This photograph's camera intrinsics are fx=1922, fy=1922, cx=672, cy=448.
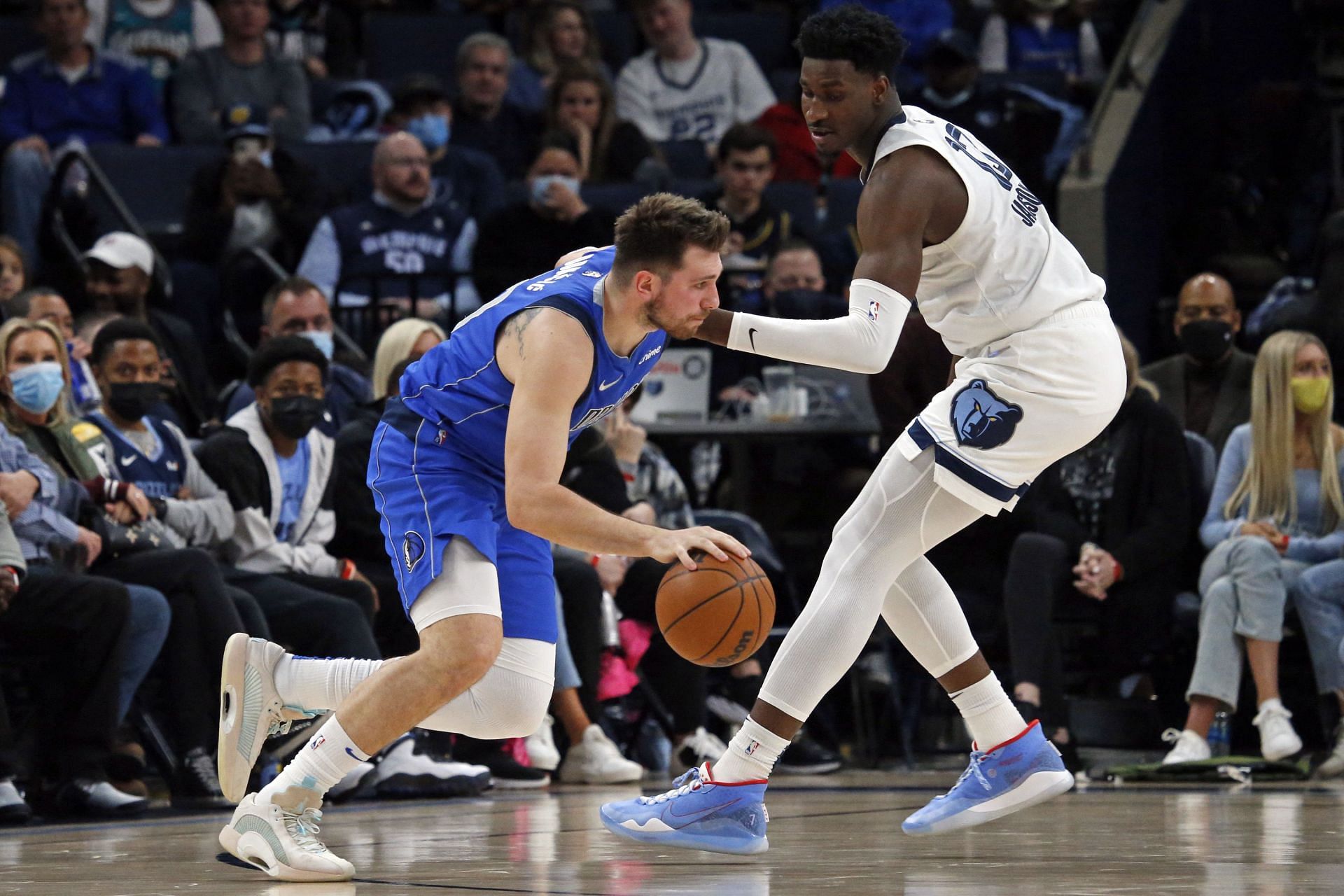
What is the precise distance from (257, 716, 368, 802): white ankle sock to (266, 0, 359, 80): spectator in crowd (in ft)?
25.7

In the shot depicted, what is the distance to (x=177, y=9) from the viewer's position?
38.8ft

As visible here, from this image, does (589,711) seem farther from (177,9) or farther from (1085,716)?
(177,9)

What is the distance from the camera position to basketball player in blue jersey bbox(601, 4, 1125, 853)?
14.3 ft

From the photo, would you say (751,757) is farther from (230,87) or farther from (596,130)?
(230,87)

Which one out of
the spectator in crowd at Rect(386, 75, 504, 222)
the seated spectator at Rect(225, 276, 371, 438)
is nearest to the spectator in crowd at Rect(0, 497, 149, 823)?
the seated spectator at Rect(225, 276, 371, 438)

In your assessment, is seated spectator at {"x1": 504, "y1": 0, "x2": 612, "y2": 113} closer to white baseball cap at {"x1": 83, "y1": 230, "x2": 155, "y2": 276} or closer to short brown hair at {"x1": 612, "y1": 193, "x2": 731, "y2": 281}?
white baseball cap at {"x1": 83, "y1": 230, "x2": 155, "y2": 276}

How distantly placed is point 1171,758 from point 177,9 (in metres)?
7.82

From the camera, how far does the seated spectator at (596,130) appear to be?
10633 millimetres

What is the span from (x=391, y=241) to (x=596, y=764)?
11.7 ft

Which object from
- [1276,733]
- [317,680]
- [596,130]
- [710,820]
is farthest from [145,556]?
[596,130]

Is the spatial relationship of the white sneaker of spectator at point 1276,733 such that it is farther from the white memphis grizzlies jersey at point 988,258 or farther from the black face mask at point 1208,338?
the white memphis grizzlies jersey at point 988,258

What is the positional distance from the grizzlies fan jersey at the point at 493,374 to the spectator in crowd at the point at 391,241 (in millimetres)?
5063

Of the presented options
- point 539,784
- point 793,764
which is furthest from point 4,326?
point 793,764

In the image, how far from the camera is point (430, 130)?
10.5 meters
